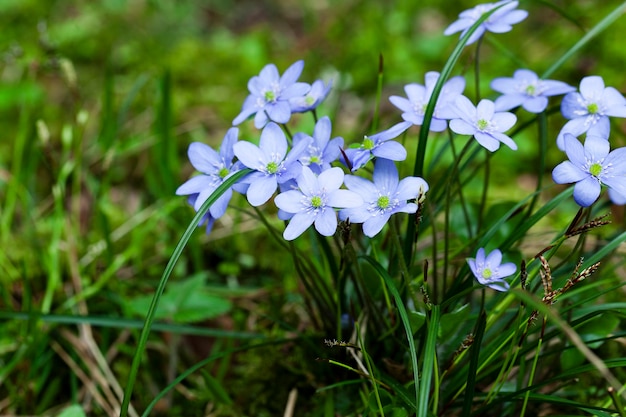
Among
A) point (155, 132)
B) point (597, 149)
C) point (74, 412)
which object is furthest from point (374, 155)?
point (155, 132)

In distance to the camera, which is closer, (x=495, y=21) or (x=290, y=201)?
(x=290, y=201)

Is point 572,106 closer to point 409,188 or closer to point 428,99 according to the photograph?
point 428,99

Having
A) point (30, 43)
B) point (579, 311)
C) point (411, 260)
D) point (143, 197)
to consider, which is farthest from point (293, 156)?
point (30, 43)

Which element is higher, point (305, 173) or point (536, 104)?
point (305, 173)

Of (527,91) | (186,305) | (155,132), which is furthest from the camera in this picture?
(155,132)

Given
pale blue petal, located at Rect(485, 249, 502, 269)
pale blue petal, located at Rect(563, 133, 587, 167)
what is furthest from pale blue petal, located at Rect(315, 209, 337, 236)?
pale blue petal, located at Rect(563, 133, 587, 167)
